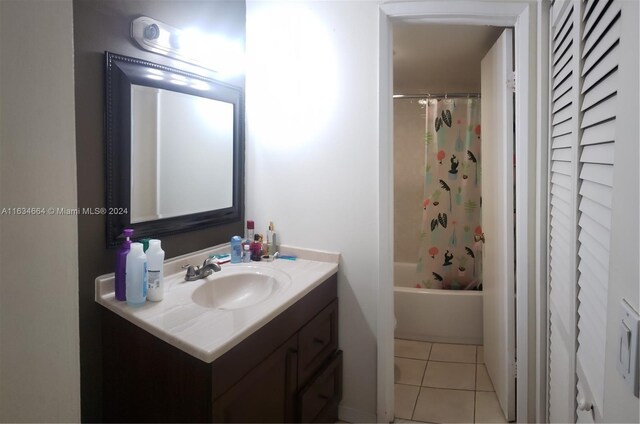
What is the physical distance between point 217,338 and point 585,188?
1.09 meters

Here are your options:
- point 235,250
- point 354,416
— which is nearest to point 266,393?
point 235,250

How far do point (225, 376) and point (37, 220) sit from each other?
2.28ft

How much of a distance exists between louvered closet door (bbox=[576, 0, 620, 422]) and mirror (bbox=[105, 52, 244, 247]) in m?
1.48

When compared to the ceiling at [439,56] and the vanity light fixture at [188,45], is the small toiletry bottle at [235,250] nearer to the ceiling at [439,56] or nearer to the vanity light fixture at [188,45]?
the vanity light fixture at [188,45]

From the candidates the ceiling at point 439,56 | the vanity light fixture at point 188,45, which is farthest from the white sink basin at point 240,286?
the ceiling at point 439,56

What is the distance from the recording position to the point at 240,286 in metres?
1.66

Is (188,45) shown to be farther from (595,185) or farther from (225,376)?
(595,185)

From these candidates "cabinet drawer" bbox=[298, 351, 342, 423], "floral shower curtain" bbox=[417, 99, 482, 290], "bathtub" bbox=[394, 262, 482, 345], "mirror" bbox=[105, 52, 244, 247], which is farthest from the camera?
"floral shower curtain" bbox=[417, 99, 482, 290]

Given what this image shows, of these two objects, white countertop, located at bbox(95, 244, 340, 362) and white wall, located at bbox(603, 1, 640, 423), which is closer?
white wall, located at bbox(603, 1, 640, 423)

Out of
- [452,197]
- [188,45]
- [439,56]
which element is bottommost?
[452,197]

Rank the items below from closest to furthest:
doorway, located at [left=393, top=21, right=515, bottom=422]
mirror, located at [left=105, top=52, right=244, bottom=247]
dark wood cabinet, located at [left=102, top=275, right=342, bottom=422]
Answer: dark wood cabinet, located at [left=102, top=275, right=342, bottom=422], mirror, located at [left=105, top=52, right=244, bottom=247], doorway, located at [left=393, top=21, right=515, bottom=422]

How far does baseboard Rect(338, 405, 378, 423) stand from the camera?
186cm

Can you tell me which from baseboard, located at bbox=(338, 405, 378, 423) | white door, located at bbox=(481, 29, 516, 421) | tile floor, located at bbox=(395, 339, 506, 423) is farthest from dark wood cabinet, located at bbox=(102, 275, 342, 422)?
white door, located at bbox=(481, 29, 516, 421)

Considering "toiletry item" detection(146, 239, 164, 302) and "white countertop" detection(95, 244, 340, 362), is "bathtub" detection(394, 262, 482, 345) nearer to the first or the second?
"white countertop" detection(95, 244, 340, 362)
